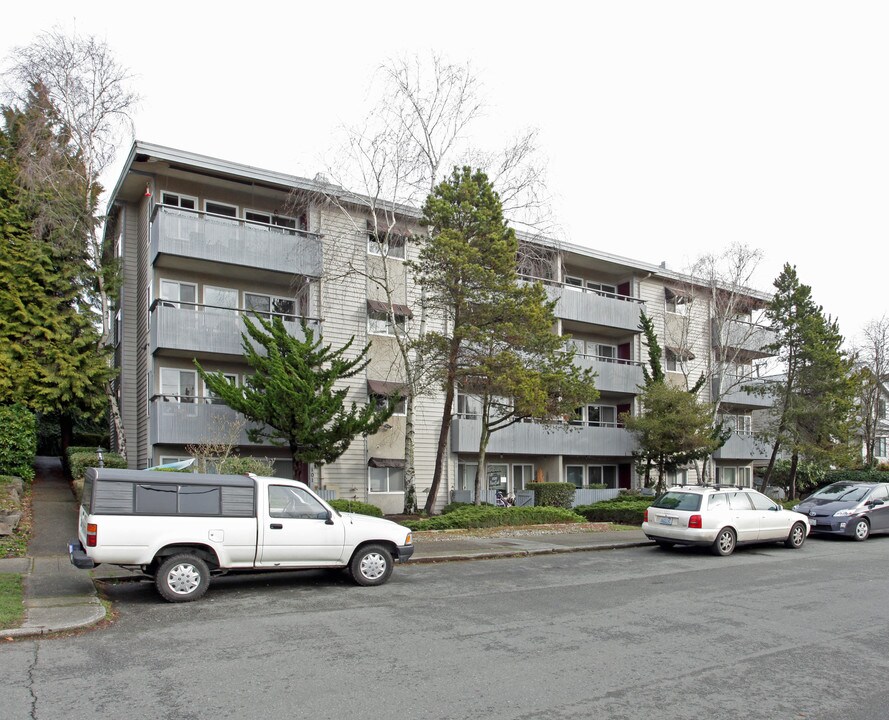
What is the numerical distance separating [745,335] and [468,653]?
2955cm

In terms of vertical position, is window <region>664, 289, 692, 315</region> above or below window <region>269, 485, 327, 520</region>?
above

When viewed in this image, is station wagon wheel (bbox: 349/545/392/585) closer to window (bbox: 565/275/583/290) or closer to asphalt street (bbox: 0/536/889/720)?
asphalt street (bbox: 0/536/889/720)

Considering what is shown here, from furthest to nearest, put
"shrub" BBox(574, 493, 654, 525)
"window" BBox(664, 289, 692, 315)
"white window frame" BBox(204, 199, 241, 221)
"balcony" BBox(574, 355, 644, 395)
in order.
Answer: "window" BBox(664, 289, 692, 315)
"balcony" BBox(574, 355, 644, 395)
"shrub" BBox(574, 493, 654, 525)
"white window frame" BBox(204, 199, 241, 221)

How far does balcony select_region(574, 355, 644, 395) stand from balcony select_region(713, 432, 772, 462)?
232 inches

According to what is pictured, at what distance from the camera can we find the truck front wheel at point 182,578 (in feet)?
32.9

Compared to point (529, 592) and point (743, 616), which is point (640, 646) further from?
point (529, 592)

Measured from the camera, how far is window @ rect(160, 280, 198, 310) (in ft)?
76.5

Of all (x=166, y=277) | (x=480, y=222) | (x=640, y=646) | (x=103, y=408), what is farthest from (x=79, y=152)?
(x=640, y=646)

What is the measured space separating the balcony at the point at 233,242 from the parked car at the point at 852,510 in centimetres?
1614

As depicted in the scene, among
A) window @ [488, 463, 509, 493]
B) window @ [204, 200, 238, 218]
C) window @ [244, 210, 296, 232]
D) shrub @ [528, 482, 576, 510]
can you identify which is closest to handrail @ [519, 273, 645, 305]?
window @ [488, 463, 509, 493]

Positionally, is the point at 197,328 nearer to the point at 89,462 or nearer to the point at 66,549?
the point at 89,462

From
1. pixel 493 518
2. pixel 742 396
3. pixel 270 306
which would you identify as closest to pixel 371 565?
pixel 493 518

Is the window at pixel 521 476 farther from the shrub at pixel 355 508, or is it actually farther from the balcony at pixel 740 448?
the shrub at pixel 355 508

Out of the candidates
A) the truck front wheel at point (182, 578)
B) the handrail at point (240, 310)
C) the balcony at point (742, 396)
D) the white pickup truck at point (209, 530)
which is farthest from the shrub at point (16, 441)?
the balcony at point (742, 396)
